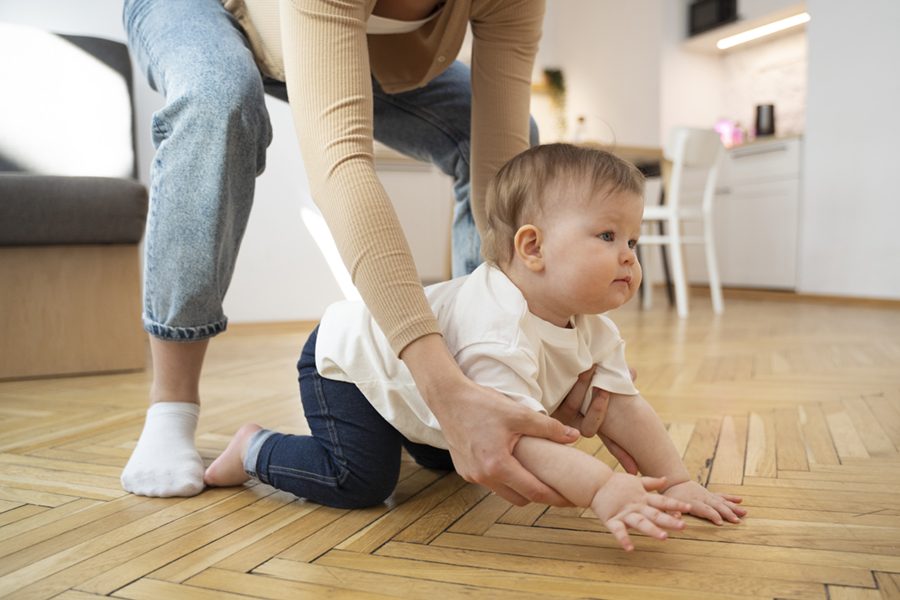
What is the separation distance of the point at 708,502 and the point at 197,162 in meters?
0.64

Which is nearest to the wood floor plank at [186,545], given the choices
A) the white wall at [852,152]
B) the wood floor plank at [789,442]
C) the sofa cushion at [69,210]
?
the wood floor plank at [789,442]

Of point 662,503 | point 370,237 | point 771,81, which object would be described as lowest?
point 662,503

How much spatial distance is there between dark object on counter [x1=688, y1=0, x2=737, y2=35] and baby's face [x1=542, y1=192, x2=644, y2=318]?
13.9 ft

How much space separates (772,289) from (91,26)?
3.51m

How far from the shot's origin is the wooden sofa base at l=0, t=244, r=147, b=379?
5.47 ft

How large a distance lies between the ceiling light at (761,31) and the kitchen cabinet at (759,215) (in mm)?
771

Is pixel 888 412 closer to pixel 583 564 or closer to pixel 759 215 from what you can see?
pixel 583 564

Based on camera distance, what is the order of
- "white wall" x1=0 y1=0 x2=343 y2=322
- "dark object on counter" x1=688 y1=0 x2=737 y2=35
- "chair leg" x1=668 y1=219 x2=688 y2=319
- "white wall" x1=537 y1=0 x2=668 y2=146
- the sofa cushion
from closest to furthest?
the sofa cushion
"white wall" x1=0 y1=0 x2=343 y2=322
"chair leg" x1=668 y1=219 x2=688 y2=319
"dark object on counter" x1=688 y1=0 x2=737 y2=35
"white wall" x1=537 y1=0 x2=668 y2=146

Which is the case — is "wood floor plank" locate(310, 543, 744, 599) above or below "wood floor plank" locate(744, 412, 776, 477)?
above

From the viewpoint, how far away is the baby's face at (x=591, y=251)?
2.16 ft

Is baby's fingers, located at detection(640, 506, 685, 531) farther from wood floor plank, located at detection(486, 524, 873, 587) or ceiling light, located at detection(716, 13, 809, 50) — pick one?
ceiling light, located at detection(716, 13, 809, 50)

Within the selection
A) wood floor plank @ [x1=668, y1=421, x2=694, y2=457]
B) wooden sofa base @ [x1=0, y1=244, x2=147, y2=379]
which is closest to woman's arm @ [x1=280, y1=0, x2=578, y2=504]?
wood floor plank @ [x1=668, y1=421, x2=694, y2=457]

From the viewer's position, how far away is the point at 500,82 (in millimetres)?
886

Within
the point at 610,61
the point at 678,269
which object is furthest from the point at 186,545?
the point at 610,61
